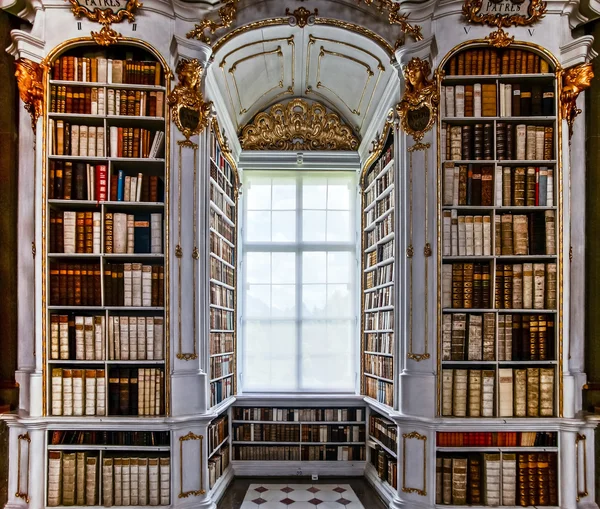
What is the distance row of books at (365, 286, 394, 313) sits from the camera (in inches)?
195

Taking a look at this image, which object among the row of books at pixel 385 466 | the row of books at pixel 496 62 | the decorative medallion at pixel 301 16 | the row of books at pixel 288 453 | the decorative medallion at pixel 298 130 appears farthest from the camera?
the decorative medallion at pixel 298 130

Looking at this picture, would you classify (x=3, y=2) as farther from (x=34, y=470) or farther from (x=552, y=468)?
(x=552, y=468)

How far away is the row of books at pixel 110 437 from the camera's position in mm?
4016

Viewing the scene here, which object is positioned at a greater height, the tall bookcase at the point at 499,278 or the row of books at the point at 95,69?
the row of books at the point at 95,69

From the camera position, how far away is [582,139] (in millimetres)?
4301

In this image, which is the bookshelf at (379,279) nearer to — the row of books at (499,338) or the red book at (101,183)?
the row of books at (499,338)

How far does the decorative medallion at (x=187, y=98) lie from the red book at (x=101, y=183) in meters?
0.70

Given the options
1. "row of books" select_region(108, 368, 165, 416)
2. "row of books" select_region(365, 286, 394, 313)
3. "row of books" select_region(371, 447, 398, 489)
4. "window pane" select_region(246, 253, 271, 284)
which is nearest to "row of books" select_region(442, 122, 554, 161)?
"row of books" select_region(365, 286, 394, 313)

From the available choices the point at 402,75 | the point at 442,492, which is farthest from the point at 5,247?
the point at 442,492

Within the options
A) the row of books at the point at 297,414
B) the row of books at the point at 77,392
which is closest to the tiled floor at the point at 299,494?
the row of books at the point at 297,414

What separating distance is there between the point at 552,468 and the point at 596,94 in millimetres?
3121

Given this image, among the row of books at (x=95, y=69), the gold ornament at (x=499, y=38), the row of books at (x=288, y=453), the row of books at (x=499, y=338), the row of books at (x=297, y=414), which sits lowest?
the row of books at (x=288, y=453)

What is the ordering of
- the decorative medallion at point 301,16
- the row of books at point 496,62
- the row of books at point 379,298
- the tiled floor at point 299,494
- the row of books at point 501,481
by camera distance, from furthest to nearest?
the row of books at point 379,298 < the tiled floor at point 299,494 < the decorative medallion at point 301,16 < the row of books at point 496,62 < the row of books at point 501,481

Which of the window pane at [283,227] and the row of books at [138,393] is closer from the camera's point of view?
the row of books at [138,393]
